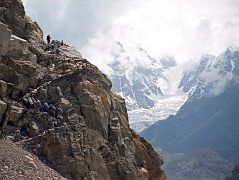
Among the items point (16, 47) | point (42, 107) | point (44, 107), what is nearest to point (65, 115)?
point (44, 107)

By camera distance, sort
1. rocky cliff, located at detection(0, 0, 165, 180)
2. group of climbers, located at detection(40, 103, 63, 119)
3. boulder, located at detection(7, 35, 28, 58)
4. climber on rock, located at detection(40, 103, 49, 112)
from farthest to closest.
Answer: boulder, located at detection(7, 35, 28, 58) < climber on rock, located at detection(40, 103, 49, 112) < group of climbers, located at detection(40, 103, 63, 119) < rocky cliff, located at detection(0, 0, 165, 180)

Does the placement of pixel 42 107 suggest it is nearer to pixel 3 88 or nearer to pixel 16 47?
pixel 3 88

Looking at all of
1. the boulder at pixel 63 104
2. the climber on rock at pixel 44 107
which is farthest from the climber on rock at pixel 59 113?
the climber on rock at pixel 44 107

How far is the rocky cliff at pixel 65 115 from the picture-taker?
42.8 meters

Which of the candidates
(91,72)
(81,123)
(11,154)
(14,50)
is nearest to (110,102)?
(91,72)

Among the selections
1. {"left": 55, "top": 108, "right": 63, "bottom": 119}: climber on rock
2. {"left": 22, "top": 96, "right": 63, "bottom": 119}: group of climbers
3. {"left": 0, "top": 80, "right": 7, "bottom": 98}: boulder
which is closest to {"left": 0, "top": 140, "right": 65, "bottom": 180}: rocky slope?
{"left": 55, "top": 108, "right": 63, "bottom": 119}: climber on rock

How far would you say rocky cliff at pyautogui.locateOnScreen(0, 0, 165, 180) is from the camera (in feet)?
140

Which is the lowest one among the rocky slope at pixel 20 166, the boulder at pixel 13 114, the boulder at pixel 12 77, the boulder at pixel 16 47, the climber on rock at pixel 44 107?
the rocky slope at pixel 20 166

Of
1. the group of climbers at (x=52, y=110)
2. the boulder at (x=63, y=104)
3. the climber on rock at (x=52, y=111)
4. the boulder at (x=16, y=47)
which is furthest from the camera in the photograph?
the boulder at (x=16, y=47)

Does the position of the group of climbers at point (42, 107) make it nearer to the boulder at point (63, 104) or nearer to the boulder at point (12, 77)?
the boulder at point (63, 104)

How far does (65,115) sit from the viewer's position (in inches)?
1807

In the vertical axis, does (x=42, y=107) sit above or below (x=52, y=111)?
above

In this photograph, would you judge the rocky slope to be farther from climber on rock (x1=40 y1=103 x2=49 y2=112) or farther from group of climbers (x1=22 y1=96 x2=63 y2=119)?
climber on rock (x1=40 y1=103 x2=49 y2=112)

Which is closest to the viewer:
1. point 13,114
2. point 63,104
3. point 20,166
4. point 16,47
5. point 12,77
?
point 20,166
